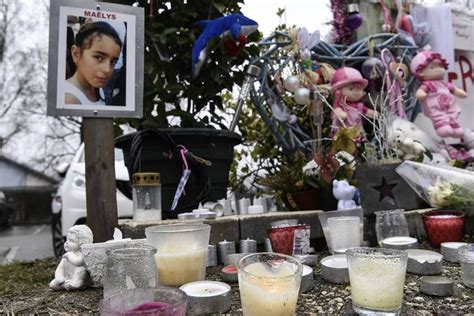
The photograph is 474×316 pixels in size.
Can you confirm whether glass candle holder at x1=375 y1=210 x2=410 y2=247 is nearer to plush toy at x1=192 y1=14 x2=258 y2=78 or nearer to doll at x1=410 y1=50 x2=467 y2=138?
plush toy at x1=192 y1=14 x2=258 y2=78

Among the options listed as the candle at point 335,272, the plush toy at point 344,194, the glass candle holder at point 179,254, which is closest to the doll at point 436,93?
the plush toy at point 344,194

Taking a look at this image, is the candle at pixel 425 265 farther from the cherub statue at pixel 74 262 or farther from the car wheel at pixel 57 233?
the car wheel at pixel 57 233

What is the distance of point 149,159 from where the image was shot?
6.46 feet

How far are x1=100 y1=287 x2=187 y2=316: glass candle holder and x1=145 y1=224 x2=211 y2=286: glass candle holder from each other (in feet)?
1.24

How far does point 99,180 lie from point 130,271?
0.56m

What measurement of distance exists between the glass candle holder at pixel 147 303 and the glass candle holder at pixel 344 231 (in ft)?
3.00

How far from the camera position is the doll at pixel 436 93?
2846 millimetres

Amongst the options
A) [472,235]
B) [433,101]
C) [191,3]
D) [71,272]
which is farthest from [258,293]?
[433,101]

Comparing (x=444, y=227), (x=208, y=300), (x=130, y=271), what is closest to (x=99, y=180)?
(x=130, y=271)

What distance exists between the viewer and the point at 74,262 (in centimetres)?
131

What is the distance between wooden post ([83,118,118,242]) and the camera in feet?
5.05

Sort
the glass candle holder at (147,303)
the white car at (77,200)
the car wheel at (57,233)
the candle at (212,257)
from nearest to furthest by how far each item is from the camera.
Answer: the glass candle holder at (147,303), the candle at (212,257), the white car at (77,200), the car wheel at (57,233)

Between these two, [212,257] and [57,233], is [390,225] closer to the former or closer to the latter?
[212,257]

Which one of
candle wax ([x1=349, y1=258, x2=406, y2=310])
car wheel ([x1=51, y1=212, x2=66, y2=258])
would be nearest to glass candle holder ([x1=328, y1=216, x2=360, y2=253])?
candle wax ([x1=349, y1=258, x2=406, y2=310])
